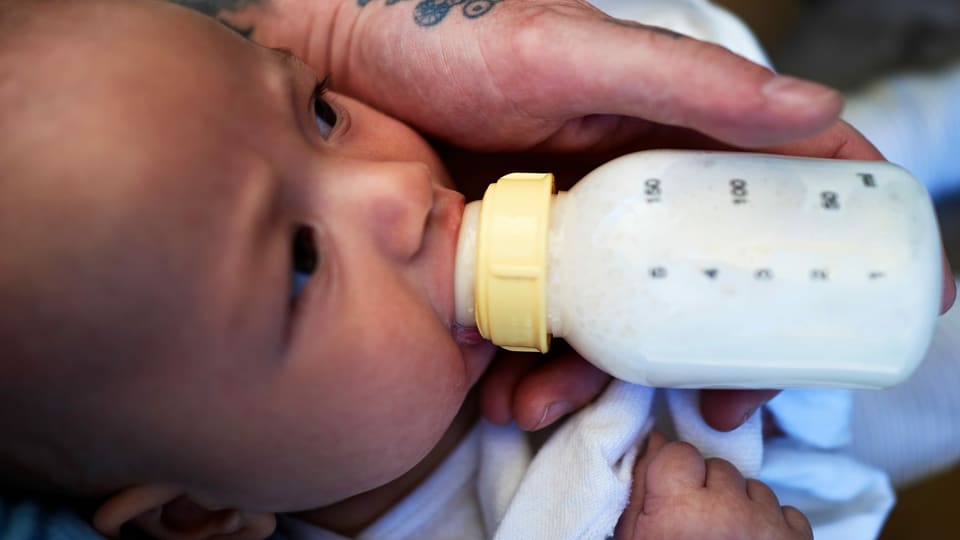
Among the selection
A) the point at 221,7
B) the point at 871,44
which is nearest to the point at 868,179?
the point at 221,7

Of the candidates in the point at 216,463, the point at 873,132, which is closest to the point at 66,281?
the point at 216,463

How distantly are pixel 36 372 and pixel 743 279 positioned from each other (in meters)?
0.47

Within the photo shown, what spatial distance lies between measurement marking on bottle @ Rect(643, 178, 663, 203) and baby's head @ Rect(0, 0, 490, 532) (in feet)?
0.53

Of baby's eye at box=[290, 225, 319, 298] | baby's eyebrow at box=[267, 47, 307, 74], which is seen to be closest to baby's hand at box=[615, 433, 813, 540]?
baby's eye at box=[290, 225, 319, 298]

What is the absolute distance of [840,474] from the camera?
849 millimetres

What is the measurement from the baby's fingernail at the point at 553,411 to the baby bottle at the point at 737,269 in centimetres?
17

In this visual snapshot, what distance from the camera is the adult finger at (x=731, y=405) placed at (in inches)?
29.2

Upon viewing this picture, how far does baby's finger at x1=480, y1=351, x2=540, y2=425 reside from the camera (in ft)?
2.65

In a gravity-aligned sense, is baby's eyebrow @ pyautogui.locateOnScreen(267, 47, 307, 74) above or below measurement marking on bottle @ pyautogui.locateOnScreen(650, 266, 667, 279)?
above

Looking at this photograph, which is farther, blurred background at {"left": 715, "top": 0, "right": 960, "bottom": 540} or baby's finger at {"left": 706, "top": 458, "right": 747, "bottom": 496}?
blurred background at {"left": 715, "top": 0, "right": 960, "bottom": 540}

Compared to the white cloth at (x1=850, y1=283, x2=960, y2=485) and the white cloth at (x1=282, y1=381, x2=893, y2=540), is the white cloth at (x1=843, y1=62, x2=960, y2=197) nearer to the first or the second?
the white cloth at (x1=850, y1=283, x2=960, y2=485)

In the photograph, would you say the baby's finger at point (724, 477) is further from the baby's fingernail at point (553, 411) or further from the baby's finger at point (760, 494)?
the baby's fingernail at point (553, 411)

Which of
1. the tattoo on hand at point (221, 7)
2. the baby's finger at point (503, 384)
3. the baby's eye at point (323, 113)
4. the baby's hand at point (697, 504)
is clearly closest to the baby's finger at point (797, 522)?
the baby's hand at point (697, 504)

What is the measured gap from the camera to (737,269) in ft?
1.75
